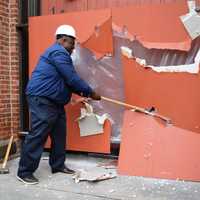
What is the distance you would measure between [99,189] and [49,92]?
3.99 feet

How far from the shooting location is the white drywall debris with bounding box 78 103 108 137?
560cm

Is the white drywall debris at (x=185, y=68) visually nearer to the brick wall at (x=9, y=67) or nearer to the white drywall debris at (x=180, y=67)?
the white drywall debris at (x=180, y=67)

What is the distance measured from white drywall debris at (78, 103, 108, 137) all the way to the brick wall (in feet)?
3.38

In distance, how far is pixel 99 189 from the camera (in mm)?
4770

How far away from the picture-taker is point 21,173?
511cm

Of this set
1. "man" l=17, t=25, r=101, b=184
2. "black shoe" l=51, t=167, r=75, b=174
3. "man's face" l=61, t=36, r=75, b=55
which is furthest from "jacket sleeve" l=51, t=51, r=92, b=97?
"black shoe" l=51, t=167, r=75, b=174

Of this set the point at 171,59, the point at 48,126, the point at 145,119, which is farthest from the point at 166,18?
the point at 48,126

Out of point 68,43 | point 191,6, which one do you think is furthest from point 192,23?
point 68,43

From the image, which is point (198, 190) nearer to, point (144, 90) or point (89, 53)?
point (144, 90)

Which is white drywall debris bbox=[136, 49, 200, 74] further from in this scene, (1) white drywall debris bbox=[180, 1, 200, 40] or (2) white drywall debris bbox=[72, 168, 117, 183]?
(2) white drywall debris bbox=[72, 168, 117, 183]

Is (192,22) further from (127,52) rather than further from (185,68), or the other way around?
(127,52)

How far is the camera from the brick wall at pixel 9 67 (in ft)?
19.6

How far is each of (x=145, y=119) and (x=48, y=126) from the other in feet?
3.71

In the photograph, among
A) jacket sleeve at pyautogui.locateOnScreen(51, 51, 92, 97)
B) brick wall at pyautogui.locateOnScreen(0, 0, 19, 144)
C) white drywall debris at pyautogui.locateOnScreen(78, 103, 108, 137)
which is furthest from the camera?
brick wall at pyautogui.locateOnScreen(0, 0, 19, 144)
